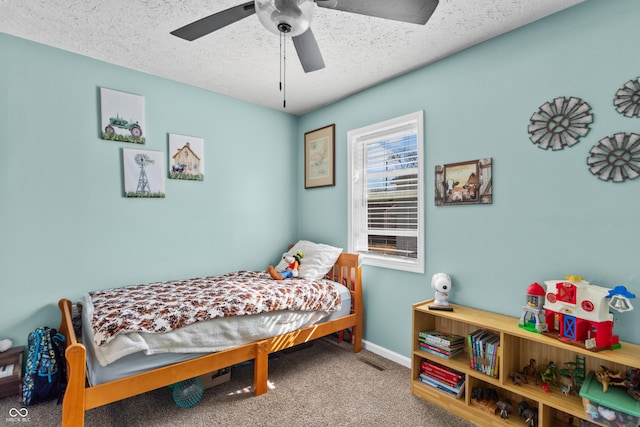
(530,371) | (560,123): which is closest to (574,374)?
(530,371)

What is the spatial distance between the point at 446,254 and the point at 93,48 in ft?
10.5

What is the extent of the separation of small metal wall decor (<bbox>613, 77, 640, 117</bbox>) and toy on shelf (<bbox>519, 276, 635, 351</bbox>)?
941 mm

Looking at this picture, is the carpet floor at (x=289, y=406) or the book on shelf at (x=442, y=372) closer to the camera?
the carpet floor at (x=289, y=406)

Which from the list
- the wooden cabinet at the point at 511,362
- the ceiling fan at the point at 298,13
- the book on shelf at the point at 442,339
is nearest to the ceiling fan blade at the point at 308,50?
the ceiling fan at the point at 298,13

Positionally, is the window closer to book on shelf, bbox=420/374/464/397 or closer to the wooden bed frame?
the wooden bed frame

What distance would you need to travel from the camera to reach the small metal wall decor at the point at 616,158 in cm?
167

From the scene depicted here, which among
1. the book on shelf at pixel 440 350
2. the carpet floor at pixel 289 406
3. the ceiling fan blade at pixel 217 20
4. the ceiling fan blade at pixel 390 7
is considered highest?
the ceiling fan blade at pixel 390 7

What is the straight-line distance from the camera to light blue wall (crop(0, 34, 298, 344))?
230 cm

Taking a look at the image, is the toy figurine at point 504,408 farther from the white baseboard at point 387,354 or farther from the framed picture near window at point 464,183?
the framed picture near window at point 464,183

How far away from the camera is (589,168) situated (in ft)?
6.00

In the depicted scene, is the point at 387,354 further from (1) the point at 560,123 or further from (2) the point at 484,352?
(1) the point at 560,123

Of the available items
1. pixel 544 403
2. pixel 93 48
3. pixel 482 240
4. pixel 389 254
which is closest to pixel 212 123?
pixel 93 48

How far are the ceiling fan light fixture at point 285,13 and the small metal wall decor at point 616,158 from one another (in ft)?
5.81

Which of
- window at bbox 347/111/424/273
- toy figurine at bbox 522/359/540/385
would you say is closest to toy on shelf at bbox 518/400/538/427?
toy figurine at bbox 522/359/540/385
